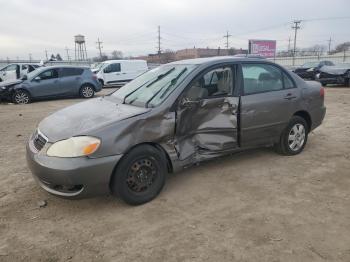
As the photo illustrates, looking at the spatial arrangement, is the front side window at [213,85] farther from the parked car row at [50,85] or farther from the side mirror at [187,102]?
the parked car row at [50,85]

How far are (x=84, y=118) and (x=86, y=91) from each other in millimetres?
11419

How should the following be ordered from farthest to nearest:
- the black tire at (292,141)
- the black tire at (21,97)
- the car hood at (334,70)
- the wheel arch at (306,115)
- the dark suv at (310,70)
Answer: the dark suv at (310,70) → the car hood at (334,70) → the black tire at (21,97) → the wheel arch at (306,115) → the black tire at (292,141)

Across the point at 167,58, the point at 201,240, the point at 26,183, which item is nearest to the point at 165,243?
the point at 201,240

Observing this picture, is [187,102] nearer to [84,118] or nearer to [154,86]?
[154,86]

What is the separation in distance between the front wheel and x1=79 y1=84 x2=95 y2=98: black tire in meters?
2.23

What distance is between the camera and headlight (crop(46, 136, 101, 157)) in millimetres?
3400

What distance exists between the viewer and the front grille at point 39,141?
12.2 ft

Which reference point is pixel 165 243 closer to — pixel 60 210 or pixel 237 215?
pixel 237 215

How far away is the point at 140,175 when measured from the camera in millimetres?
3740

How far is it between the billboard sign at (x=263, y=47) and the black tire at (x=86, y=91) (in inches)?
1278

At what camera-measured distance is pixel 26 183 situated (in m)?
4.46

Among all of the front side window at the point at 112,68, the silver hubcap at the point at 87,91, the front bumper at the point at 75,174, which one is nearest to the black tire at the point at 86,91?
the silver hubcap at the point at 87,91

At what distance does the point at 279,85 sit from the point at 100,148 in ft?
9.86

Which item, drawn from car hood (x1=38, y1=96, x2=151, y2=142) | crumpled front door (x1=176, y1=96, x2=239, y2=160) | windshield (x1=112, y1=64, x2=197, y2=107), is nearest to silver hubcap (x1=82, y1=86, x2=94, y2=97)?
windshield (x1=112, y1=64, x2=197, y2=107)
